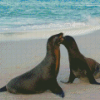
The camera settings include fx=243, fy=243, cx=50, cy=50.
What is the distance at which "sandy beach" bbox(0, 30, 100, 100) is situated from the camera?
167 inches

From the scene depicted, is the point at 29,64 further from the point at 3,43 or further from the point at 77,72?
the point at 3,43

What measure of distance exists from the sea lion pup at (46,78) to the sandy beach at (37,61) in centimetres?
11

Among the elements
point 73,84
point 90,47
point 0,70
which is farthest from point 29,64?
point 90,47

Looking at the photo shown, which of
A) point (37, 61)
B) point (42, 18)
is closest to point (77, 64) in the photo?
point (37, 61)

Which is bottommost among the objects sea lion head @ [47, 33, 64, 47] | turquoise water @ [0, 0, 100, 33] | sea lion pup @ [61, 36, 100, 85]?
turquoise water @ [0, 0, 100, 33]

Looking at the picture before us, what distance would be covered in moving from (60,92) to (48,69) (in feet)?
1.49

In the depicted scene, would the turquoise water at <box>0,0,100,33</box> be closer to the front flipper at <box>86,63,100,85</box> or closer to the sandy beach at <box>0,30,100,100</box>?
the sandy beach at <box>0,30,100,100</box>

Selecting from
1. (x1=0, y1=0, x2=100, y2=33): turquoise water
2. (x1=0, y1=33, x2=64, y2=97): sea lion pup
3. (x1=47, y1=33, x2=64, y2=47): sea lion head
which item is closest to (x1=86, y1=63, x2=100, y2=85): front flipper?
(x1=0, y1=33, x2=64, y2=97): sea lion pup

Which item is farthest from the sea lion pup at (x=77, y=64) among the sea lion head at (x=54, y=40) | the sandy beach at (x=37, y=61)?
the sea lion head at (x=54, y=40)

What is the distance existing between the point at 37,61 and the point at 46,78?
235 centimetres

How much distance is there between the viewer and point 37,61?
6547mm

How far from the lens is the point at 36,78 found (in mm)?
4266

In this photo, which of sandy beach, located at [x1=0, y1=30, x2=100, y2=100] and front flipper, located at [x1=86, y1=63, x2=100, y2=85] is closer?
sandy beach, located at [x1=0, y1=30, x2=100, y2=100]

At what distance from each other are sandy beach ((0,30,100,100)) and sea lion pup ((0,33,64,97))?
11 centimetres
